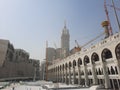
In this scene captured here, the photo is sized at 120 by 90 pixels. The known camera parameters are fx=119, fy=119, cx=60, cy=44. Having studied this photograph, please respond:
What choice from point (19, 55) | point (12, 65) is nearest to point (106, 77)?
point (12, 65)

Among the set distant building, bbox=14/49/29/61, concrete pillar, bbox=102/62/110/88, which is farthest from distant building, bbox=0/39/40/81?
concrete pillar, bbox=102/62/110/88

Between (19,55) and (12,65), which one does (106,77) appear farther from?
(19,55)

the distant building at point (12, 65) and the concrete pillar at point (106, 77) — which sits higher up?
the distant building at point (12, 65)

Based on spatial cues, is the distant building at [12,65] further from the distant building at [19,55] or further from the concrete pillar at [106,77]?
the concrete pillar at [106,77]

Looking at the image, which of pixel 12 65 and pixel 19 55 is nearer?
pixel 12 65

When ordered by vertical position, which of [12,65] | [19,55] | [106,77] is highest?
[19,55]

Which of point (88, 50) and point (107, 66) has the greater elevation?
point (88, 50)

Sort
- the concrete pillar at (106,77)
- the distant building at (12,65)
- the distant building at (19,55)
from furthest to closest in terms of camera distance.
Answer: the distant building at (19,55) < the distant building at (12,65) < the concrete pillar at (106,77)

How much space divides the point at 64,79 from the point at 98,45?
34.7 meters

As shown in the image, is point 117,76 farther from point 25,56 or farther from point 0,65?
point 25,56

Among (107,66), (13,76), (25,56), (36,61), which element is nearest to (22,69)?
(13,76)

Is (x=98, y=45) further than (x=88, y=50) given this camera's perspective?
No

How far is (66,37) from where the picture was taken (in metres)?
196

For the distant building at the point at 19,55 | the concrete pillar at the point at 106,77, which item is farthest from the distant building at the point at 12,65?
the concrete pillar at the point at 106,77
